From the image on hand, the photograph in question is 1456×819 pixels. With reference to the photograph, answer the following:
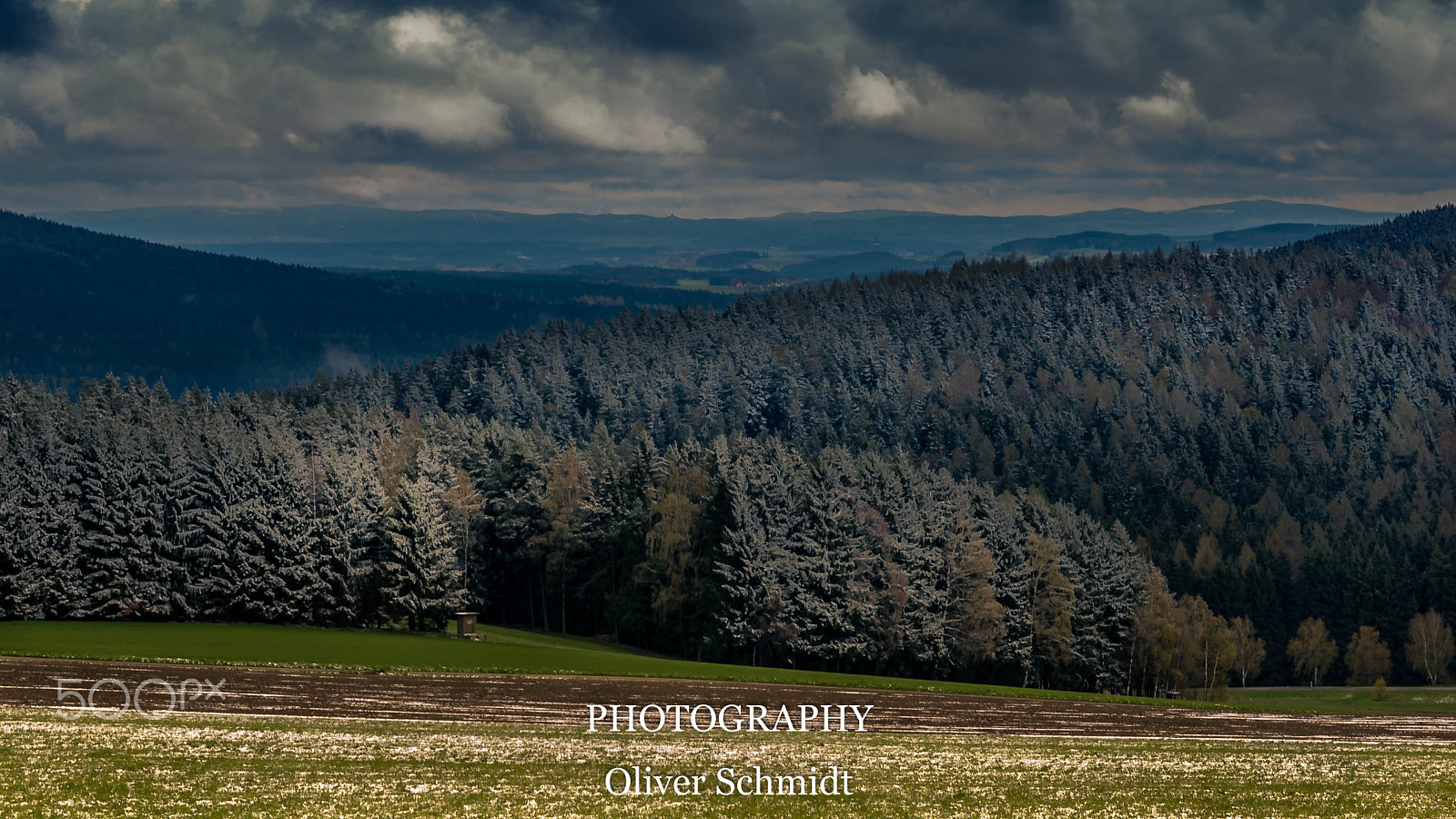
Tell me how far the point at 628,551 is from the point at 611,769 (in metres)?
65.1

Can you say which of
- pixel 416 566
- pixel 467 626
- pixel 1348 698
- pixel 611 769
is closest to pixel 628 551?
pixel 416 566

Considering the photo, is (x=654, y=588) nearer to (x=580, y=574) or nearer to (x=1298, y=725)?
(x=580, y=574)

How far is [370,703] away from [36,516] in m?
45.3

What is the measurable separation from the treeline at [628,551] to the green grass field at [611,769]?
142 feet

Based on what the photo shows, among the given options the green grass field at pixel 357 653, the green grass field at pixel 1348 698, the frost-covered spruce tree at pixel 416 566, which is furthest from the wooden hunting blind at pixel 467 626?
the green grass field at pixel 1348 698

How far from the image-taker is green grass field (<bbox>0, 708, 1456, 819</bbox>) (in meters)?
28.6

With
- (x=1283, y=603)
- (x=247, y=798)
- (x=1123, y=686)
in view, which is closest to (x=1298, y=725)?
(x=247, y=798)

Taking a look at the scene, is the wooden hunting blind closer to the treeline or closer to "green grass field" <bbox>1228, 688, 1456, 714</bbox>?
the treeline

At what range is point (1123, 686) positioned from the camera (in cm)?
9856

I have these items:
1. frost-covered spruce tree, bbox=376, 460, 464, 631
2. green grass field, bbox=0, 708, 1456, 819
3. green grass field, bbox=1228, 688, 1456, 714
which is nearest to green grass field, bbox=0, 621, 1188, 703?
frost-covered spruce tree, bbox=376, 460, 464, 631

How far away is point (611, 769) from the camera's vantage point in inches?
1316

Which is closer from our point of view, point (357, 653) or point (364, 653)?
point (357, 653)

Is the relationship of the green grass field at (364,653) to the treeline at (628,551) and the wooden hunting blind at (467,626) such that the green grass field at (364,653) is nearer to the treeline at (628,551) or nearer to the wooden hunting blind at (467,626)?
the wooden hunting blind at (467,626)

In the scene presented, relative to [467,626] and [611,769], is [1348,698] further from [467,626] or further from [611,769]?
[611,769]
